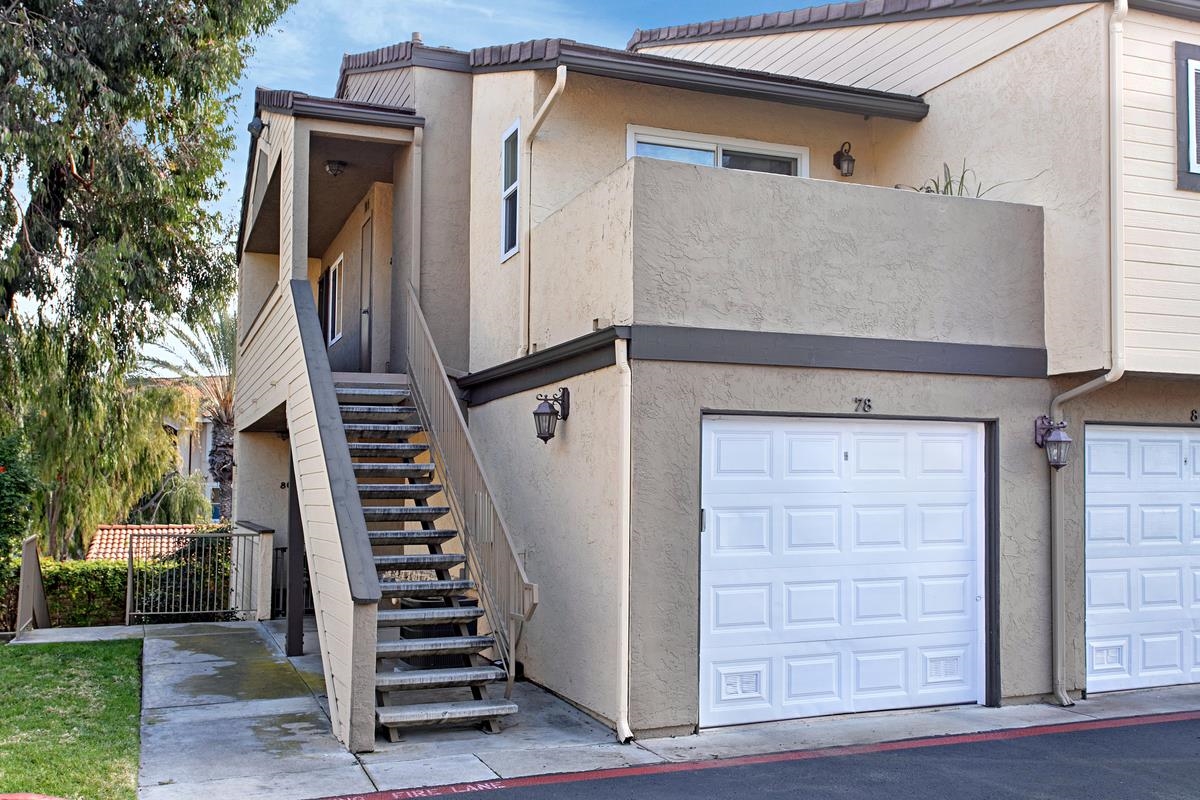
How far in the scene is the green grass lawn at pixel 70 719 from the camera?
629 centimetres

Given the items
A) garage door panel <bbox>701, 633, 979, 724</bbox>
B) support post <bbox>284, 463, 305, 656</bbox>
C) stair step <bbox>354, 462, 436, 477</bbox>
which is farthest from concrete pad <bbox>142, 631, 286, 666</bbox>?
garage door panel <bbox>701, 633, 979, 724</bbox>

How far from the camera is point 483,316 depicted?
37.2 ft

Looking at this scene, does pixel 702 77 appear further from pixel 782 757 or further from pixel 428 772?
pixel 428 772

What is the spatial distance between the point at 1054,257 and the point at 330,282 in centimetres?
1208

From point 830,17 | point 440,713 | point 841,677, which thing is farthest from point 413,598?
point 830,17

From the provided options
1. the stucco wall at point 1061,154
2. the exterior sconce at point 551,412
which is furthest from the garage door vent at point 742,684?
the stucco wall at point 1061,154

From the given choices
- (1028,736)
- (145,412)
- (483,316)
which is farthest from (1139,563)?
(145,412)

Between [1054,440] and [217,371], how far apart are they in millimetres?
19158

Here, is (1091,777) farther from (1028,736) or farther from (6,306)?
(6,306)

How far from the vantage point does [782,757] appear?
7070 millimetres

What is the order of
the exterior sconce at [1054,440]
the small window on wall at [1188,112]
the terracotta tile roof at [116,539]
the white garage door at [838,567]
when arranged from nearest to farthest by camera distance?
the white garage door at [838,567]
the small window on wall at [1188,112]
the exterior sconce at [1054,440]
the terracotta tile roof at [116,539]

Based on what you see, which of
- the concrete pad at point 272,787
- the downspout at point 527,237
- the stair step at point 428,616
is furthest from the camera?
the downspout at point 527,237

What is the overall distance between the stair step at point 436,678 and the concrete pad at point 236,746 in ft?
1.75

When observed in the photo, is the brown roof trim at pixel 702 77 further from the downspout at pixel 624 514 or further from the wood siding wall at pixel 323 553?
the wood siding wall at pixel 323 553
